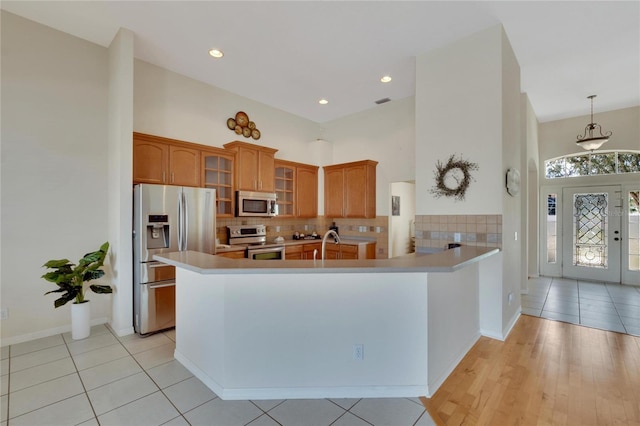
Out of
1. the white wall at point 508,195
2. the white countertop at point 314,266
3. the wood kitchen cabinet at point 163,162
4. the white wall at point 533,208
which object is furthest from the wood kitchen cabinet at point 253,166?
the white wall at point 533,208

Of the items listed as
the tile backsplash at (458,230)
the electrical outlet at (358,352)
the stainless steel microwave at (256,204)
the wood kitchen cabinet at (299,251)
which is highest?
the stainless steel microwave at (256,204)

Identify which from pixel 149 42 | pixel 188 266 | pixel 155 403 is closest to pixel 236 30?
pixel 149 42

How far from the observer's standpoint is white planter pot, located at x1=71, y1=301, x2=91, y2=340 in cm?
298

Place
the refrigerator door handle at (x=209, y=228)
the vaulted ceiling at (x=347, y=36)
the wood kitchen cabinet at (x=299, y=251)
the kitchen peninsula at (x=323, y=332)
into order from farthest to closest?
the wood kitchen cabinet at (x=299, y=251) < the refrigerator door handle at (x=209, y=228) < the vaulted ceiling at (x=347, y=36) < the kitchen peninsula at (x=323, y=332)

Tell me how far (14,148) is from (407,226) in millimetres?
6064

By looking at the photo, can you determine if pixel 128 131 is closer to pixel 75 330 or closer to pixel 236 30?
pixel 236 30

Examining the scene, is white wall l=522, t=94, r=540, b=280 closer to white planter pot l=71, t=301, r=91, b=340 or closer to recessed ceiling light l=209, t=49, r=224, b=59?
recessed ceiling light l=209, t=49, r=224, b=59

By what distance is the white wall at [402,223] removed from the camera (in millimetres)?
5410

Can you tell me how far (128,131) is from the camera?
3127 millimetres

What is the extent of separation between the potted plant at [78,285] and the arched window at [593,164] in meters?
8.10

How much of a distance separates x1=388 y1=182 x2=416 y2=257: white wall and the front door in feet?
10.3

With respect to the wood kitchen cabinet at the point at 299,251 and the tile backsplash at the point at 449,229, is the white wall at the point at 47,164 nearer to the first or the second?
the tile backsplash at the point at 449,229

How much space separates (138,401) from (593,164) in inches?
317

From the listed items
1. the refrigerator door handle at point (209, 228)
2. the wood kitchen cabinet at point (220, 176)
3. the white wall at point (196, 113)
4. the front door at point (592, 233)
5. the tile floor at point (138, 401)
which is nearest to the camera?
the tile floor at point (138, 401)
